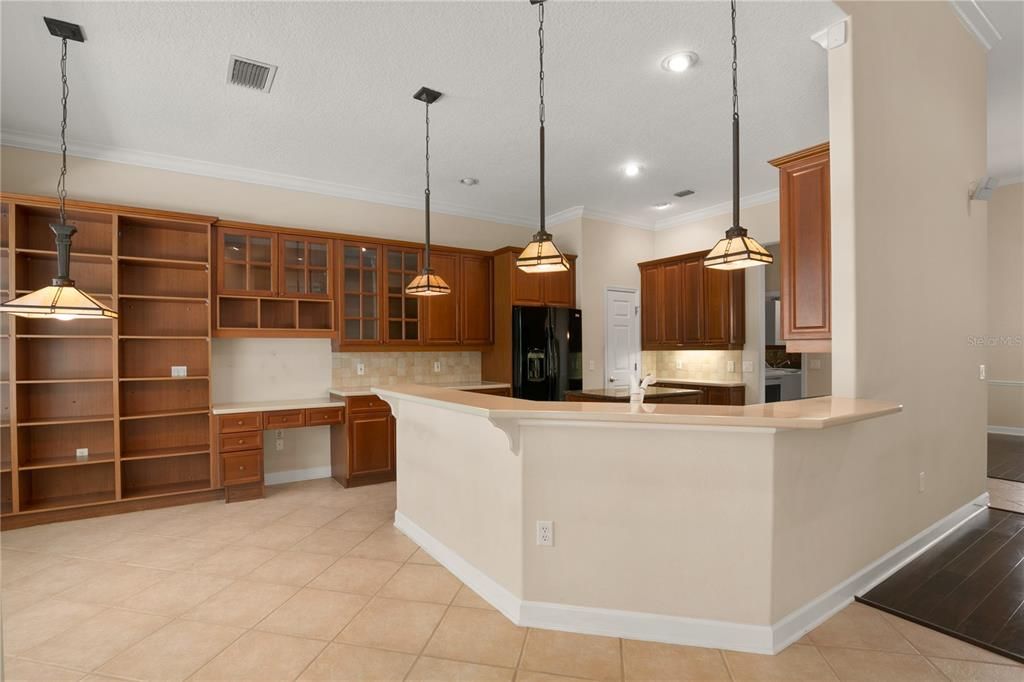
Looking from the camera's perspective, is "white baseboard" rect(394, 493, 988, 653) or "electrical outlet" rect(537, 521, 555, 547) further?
"electrical outlet" rect(537, 521, 555, 547)

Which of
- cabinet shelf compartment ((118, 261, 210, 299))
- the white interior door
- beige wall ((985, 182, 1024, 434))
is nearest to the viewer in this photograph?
cabinet shelf compartment ((118, 261, 210, 299))

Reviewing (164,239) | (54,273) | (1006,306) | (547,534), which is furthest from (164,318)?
(1006,306)

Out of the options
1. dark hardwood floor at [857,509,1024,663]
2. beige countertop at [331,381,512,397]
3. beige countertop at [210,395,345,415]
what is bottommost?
dark hardwood floor at [857,509,1024,663]

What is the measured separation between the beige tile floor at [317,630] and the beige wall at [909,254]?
0.43 m

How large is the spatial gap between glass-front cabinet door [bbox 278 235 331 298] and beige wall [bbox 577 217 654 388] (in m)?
2.93

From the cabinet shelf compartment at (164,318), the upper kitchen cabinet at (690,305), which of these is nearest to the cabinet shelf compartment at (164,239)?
the cabinet shelf compartment at (164,318)

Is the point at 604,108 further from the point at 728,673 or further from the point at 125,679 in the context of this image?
the point at 125,679

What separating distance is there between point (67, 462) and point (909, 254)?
19.9 feet

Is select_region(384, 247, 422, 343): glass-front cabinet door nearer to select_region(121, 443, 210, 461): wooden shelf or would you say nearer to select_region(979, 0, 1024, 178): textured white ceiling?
select_region(121, 443, 210, 461): wooden shelf

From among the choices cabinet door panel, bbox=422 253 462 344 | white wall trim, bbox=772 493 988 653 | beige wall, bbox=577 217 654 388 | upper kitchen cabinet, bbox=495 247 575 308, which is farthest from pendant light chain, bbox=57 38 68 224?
beige wall, bbox=577 217 654 388

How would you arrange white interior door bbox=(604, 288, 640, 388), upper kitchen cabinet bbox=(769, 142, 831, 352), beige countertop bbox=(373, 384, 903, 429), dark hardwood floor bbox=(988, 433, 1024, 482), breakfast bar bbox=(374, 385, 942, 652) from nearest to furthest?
beige countertop bbox=(373, 384, 903, 429) < breakfast bar bbox=(374, 385, 942, 652) < upper kitchen cabinet bbox=(769, 142, 831, 352) < dark hardwood floor bbox=(988, 433, 1024, 482) < white interior door bbox=(604, 288, 640, 388)

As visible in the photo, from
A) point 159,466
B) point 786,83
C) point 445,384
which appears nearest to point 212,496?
point 159,466

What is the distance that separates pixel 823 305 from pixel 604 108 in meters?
2.01

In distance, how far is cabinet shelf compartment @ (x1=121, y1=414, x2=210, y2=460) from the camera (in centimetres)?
446
